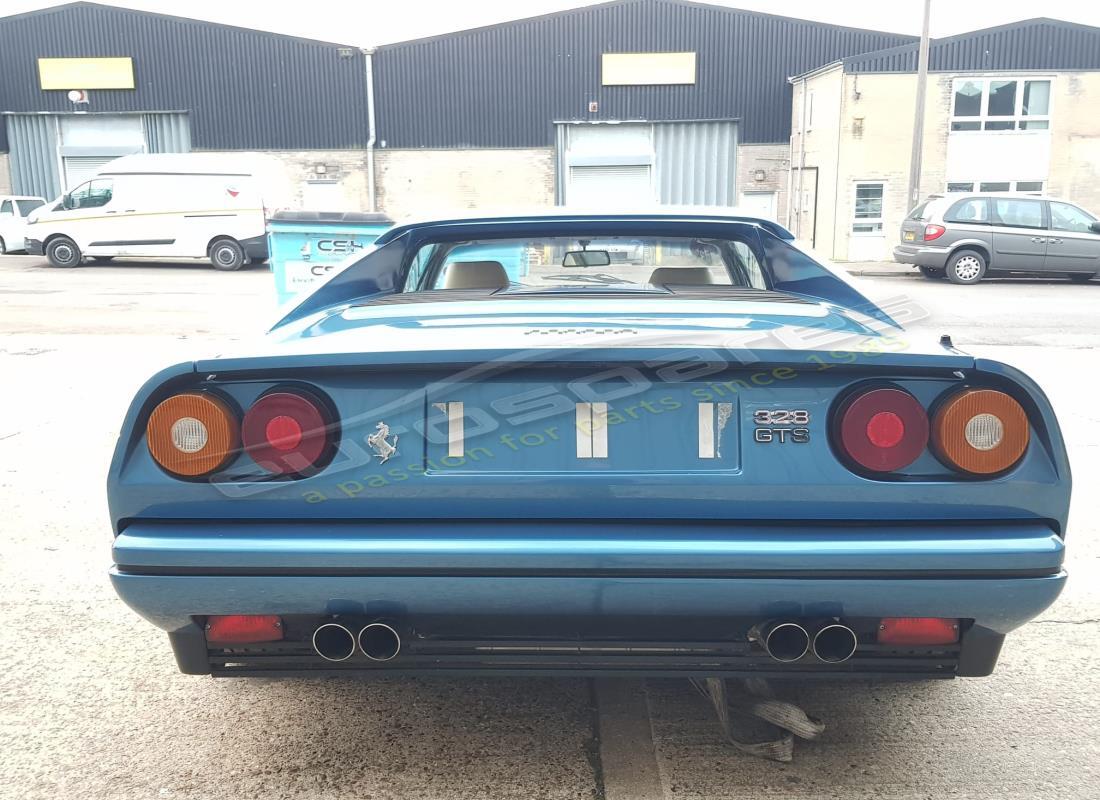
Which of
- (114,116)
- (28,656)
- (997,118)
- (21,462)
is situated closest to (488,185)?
(114,116)

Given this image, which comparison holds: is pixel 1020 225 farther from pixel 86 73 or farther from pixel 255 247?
pixel 86 73

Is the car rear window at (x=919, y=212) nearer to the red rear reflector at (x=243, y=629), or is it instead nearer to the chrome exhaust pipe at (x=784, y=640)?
the chrome exhaust pipe at (x=784, y=640)

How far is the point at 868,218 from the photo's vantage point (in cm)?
2600

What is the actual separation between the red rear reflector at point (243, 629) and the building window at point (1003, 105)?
2678 cm

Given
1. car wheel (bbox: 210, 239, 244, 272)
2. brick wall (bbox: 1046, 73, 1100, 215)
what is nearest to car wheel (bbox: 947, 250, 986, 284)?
brick wall (bbox: 1046, 73, 1100, 215)

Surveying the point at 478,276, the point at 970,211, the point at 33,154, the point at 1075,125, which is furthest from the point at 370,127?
the point at 478,276

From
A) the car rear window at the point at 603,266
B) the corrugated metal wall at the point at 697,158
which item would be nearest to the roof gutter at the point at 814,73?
the corrugated metal wall at the point at 697,158

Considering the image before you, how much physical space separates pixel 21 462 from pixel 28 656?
289 cm

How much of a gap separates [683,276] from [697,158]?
1115 inches

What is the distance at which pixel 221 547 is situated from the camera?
7.23 feet

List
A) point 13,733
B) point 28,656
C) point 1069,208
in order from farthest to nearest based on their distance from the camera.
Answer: point 1069,208
point 28,656
point 13,733

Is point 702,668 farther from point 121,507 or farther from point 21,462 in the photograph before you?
point 21,462

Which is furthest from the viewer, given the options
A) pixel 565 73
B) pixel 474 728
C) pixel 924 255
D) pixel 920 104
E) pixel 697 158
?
pixel 697 158

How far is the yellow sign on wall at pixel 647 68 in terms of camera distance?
30484 mm
